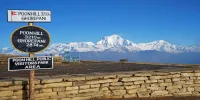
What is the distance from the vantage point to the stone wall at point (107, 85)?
10062 mm

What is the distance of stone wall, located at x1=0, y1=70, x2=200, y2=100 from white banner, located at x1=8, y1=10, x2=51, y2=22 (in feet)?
6.58

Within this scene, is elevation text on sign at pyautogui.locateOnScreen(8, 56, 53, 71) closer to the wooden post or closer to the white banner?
the wooden post

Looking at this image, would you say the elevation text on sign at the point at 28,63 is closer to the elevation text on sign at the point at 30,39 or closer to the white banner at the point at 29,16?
the elevation text on sign at the point at 30,39

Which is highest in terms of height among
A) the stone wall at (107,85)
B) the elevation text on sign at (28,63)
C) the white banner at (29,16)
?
the white banner at (29,16)

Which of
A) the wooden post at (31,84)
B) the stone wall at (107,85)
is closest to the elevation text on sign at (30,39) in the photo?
the wooden post at (31,84)

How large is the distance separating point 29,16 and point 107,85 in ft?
13.3

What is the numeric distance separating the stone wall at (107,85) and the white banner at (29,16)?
200cm

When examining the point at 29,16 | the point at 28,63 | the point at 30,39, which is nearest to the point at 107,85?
the point at 28,63

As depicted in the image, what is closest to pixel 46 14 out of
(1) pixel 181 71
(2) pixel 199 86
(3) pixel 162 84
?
(3) pixel 162 84

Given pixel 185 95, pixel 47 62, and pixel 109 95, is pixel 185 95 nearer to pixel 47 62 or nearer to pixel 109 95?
pixel 109 95

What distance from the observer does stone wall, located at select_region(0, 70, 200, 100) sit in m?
10.1

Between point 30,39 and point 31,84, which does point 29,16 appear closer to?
point 30,39

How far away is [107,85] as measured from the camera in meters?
11.8

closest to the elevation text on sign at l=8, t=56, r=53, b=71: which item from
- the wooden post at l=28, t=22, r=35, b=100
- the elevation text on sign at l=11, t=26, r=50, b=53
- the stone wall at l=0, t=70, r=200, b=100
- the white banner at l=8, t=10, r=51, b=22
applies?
the wooden post at l=28, t=22, r=35, b=100
